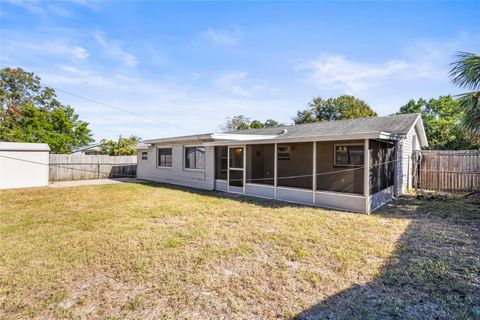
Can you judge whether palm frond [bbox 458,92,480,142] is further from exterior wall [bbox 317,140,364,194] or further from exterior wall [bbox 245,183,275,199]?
exterior wall [bbox 245,183,275,199]

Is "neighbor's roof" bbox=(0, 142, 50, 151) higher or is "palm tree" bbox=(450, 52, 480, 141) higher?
"palm tree" bbox=(450, 52, 480, 141)

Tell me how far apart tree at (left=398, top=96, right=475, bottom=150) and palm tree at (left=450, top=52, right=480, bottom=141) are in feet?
28.2

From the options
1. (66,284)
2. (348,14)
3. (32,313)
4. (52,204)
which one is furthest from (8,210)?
(348,14)

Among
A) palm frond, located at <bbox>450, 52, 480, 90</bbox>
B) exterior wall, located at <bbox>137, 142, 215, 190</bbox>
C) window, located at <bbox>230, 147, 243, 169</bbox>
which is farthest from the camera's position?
exterior wall, located at <bbox>137, 142, 215, 190</bbox>

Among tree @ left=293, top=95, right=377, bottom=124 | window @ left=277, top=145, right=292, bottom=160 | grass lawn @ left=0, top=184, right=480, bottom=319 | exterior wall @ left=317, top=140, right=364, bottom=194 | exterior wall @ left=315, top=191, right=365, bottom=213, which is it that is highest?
tree @ left=293, top=95, right=377, bottom=124

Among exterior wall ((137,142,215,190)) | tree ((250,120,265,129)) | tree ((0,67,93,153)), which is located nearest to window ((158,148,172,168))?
exterior wall ((137,142,215,190))

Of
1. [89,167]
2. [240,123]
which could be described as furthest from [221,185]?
[240,123]

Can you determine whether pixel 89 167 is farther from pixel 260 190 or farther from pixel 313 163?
pixel 313 163

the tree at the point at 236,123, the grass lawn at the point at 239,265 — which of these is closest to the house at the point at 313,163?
A: the grass lawn at the point at 239,265

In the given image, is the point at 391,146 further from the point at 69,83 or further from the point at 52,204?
the point at 69,83

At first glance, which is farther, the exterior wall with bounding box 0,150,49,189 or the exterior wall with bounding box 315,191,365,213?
the exterior wall with bounding box 0,150,49,189

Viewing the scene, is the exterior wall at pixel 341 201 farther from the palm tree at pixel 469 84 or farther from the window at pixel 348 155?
the palm tree at pixel 469 84

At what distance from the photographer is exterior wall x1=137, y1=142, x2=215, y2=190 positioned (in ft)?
37.8

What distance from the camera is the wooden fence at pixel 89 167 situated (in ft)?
47.6
